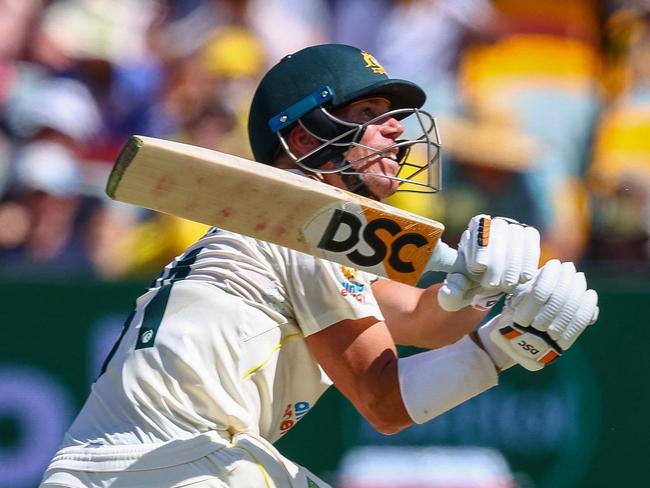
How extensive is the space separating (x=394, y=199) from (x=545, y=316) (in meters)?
3.76

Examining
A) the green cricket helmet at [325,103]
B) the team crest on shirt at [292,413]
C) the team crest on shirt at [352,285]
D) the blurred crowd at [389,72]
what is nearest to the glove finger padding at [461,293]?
the team crest on shirt at [352,285]

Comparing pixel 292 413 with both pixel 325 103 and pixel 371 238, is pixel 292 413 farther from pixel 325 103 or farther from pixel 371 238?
pixel 325 103

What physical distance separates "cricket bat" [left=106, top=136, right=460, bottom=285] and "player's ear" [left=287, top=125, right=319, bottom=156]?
419mm

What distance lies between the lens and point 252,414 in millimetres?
3291

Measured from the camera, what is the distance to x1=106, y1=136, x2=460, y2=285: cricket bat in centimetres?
307

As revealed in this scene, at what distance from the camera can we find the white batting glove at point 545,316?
3.12 m

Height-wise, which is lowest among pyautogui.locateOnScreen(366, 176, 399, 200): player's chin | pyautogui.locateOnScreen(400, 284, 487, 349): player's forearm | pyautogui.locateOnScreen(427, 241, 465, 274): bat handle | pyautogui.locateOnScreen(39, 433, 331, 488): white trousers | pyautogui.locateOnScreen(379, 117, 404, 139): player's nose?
pyautogui.locateOnScreen(39, 433, 331, 488): white trousers

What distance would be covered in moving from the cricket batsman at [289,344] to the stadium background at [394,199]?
2771mm

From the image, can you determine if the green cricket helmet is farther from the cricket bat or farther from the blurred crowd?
the blurred crowd

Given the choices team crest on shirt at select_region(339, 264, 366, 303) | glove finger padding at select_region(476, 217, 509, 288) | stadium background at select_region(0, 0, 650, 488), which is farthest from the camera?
stadium background at select_region(0, 0, 650, 488)

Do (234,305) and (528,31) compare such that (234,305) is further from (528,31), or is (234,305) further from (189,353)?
(528,31)

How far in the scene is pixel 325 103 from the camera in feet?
11.6

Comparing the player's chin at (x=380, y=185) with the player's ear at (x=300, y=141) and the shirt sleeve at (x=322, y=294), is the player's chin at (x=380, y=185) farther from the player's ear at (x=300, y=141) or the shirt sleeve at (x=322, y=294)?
the shirt sleeve at (x=322, y=294)

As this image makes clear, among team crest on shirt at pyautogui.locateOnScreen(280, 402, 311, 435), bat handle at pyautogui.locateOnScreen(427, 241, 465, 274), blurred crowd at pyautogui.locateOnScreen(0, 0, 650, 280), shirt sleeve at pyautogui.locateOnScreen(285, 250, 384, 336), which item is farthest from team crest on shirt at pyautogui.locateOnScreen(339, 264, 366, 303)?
blurred crowd at pyautogui.locateOnScreen(0, 0, 650, 280)
